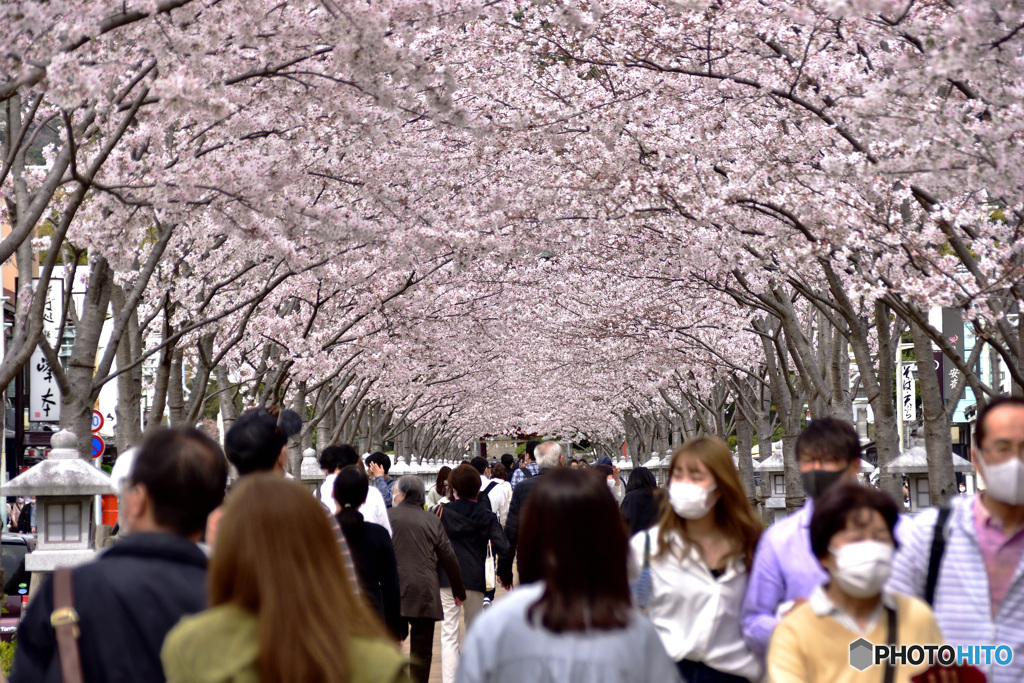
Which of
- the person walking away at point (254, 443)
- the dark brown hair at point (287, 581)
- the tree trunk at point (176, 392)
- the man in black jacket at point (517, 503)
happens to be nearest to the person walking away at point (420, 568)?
the man in black jacket at point (517, 503)

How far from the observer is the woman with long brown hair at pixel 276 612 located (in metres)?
2.64

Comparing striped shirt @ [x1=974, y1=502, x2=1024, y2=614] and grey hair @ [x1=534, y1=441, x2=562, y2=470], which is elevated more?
grey hair @ [x1=534, y1=441, x2=562, y2=470]

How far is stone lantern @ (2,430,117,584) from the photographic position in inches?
374

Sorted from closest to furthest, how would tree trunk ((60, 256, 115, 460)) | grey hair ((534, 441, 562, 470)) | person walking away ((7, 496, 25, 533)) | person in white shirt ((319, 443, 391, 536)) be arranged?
1. person in white shirt ((319, 443, 391, 536))
2. tree trunk ((60, 256, 115, 460))
3. grey hair ((534, 441, 562, 470))
4. person walking away ((7, 496, 25, 533))

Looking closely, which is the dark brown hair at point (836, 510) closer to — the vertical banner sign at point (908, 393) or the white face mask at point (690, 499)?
the white face mask at point (690, 499)

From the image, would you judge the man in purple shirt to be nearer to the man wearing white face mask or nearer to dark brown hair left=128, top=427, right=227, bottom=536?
the man wearing white face mask

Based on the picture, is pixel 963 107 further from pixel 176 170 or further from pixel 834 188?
pixel 176 170

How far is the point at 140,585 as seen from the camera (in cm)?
320

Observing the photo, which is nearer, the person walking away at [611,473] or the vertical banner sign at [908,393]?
the person walking away at [611,473]

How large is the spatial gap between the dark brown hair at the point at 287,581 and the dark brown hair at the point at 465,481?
24.7 ft

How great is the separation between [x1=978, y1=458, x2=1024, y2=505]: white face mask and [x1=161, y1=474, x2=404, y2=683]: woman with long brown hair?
209 centimetres

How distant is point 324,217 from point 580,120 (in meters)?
3.09

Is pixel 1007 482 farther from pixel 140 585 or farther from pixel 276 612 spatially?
pixel 140 585

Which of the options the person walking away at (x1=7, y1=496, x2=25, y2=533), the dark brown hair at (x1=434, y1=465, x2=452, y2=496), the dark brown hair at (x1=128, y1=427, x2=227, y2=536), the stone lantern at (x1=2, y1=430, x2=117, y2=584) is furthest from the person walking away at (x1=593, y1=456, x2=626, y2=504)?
the person walking away at (x1=7, y1=496, x2=25, y2=533)
